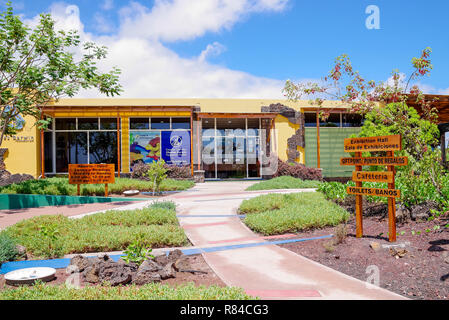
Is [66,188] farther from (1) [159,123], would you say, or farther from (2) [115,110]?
(1) [159,123]

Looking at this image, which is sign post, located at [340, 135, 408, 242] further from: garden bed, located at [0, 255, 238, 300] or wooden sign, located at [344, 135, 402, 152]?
garden bed, located at [0, 255, 238, 300]

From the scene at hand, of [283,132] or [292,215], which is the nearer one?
[292,215]

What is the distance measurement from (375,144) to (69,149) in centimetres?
1919

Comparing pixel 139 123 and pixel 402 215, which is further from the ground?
pixel 139 123

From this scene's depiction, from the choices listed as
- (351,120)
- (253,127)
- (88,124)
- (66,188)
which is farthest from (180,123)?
(351,120)

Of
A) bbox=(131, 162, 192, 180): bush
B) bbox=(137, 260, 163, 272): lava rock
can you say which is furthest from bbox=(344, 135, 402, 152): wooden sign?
bbox=(131, 162, 192, 180): bush

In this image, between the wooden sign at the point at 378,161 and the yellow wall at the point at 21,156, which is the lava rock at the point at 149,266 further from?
the yellow wall at the point at 21,156

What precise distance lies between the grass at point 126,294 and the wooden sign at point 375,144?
13.8ft

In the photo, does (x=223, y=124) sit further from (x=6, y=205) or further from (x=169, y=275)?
(x=169, y=275)

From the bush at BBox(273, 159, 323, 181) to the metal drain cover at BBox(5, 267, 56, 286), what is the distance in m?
16.8

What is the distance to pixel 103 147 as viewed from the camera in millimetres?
21453

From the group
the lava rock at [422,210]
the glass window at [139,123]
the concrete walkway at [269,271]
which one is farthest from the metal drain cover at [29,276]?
the glass window at [139,123]

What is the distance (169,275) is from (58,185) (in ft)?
37.1

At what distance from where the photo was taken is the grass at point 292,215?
8039 mm
